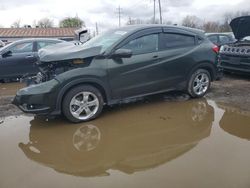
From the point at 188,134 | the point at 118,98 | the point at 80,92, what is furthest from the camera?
the point at 118,98

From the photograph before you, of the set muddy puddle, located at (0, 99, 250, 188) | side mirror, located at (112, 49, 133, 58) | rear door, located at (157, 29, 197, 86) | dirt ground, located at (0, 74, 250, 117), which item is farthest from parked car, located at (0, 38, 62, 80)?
rear door, located at (157, 29, 197, 86)

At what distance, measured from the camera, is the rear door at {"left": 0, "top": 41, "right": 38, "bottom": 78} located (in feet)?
31.0

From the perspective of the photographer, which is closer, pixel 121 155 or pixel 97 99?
pixel 121 155

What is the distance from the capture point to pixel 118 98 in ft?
18.9

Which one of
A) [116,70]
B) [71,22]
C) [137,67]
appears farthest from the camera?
[71,22]

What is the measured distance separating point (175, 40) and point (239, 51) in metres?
3.27

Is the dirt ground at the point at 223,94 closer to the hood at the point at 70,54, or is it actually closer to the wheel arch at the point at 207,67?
the wheel arch at the point at 207,67

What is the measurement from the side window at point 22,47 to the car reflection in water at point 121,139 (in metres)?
4.81

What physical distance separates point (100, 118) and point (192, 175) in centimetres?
254

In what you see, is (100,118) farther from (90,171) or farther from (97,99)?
(90,171)

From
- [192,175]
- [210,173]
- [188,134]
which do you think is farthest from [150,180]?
[188,134]

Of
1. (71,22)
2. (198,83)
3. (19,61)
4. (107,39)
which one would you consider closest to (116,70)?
(107,39)

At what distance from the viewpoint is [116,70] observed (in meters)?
5.63

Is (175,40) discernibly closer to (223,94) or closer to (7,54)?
(223,94)
